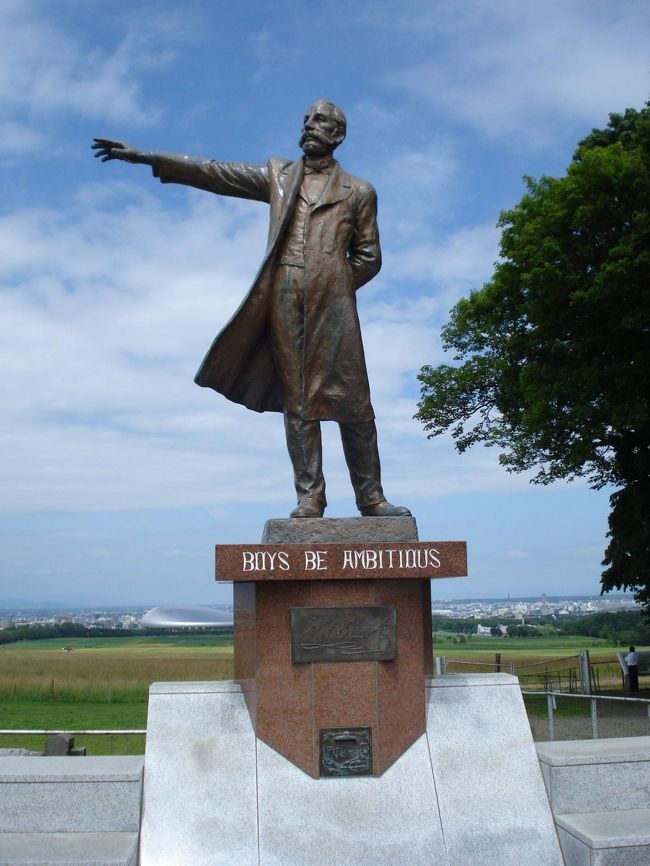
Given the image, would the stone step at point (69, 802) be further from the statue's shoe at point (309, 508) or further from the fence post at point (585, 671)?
the fence post at point (585, 671)

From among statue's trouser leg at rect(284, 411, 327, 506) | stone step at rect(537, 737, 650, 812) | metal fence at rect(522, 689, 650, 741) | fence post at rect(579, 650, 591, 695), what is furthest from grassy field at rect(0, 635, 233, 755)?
stone step at rect(537, 737, 650, 812)

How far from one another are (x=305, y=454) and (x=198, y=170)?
2.20 m

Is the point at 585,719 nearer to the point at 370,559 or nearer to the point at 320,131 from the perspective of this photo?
the point at 370,559

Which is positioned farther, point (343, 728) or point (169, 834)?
point (343, 728)

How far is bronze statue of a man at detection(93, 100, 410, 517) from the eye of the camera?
604cm

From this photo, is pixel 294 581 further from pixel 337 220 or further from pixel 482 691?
pixel 337 220

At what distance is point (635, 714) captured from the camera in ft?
52.3

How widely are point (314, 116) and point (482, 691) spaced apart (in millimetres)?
4114

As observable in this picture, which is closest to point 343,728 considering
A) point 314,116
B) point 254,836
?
point 254,836

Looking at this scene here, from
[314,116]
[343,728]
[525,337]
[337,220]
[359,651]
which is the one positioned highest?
[525,337]

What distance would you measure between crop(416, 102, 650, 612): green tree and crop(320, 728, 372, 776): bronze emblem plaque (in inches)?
456

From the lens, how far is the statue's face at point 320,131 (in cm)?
626

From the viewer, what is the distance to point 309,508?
5.80 m
